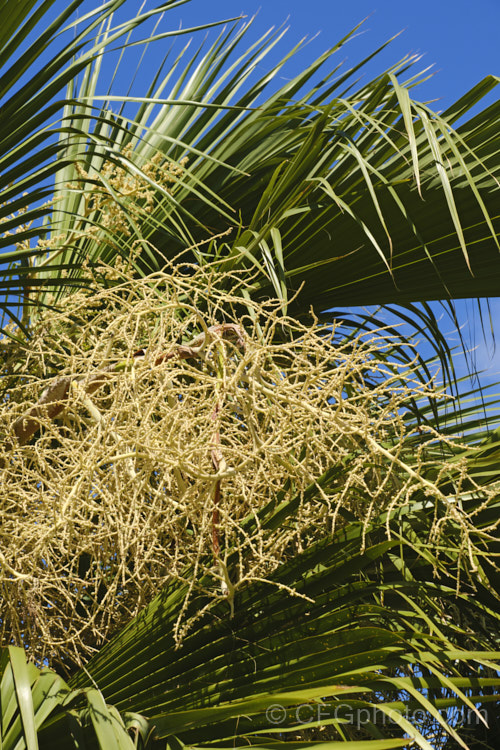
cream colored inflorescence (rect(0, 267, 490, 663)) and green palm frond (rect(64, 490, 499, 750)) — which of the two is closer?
green palm frond (rect(64, 490, 499, 750))

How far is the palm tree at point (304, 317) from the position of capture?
1323 millimetres

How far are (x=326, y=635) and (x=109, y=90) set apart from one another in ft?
7.73

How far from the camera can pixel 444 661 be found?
1.37 metres

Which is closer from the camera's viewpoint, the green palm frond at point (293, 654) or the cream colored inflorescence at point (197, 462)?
the green palm frond at point (293, 654)

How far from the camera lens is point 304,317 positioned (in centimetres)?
237

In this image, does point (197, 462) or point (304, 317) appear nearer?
point (197, 462)

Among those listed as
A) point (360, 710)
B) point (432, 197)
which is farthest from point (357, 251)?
point (360, 710)

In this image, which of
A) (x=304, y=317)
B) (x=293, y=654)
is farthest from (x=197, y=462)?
(x=304, y=317)

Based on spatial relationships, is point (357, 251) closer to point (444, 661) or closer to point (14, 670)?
point (444, 661)

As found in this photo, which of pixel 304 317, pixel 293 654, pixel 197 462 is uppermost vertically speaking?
pixel 304 317

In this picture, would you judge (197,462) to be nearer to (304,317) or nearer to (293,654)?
(293,654)

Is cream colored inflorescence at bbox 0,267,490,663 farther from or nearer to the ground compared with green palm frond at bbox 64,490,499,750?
farther from the ground

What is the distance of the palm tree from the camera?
132 cm

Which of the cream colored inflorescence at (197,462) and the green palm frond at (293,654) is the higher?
the cream colored inflorescence at (197,462)
